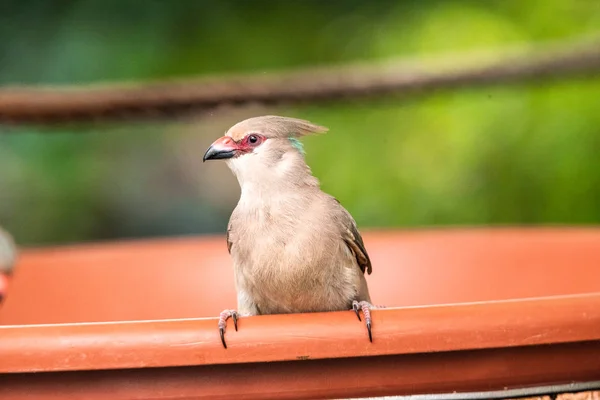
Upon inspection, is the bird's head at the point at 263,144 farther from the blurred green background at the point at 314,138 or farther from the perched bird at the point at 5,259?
the blurred green background at the point at 314,138

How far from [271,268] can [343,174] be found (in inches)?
112

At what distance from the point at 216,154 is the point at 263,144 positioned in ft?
0.40

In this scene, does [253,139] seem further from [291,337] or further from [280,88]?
[280,88]

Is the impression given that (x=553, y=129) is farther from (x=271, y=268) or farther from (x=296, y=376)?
(x=296, y=376)

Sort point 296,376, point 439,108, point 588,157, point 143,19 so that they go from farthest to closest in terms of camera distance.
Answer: point 143,19 → point 439,108 → point 588,157 → point 296,376

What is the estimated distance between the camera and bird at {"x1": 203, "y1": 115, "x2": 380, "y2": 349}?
159cm

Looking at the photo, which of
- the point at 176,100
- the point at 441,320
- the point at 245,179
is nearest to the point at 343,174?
the point at 176,100

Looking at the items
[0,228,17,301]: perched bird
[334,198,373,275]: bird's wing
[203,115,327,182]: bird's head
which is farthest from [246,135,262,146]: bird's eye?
[0,228,17,301]: perched bird

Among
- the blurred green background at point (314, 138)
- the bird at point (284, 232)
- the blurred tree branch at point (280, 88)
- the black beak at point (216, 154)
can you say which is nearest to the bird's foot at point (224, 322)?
the bird at point (284, 232)

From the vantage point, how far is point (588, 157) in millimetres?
4227

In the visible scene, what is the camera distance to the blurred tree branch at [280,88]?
94.4 inches

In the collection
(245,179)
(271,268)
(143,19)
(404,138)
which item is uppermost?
(143,19)

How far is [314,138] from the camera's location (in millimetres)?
4555

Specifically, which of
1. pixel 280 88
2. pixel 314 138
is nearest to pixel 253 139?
pixel 280 88
